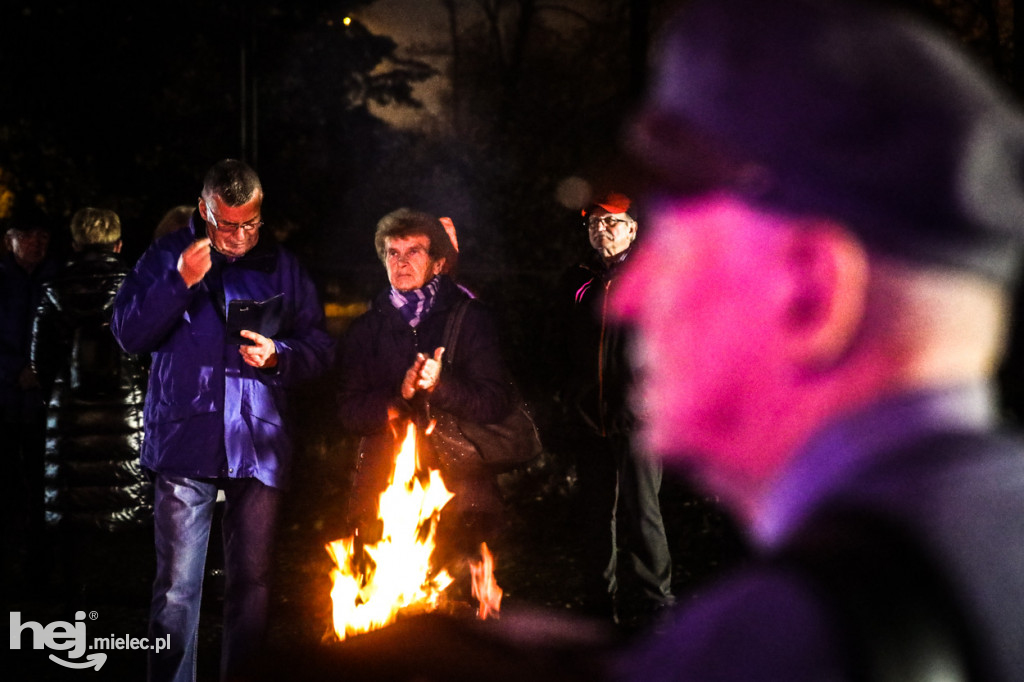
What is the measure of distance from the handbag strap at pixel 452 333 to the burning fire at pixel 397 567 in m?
0.64

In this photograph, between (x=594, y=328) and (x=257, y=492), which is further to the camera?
(x=594, y=328)

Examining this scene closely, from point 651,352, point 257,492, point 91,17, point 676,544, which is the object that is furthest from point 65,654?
point 91,17

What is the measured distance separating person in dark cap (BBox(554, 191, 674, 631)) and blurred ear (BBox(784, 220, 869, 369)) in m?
5.15

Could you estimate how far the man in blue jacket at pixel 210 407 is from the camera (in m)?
4.72

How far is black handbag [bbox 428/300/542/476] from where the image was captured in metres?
5.18

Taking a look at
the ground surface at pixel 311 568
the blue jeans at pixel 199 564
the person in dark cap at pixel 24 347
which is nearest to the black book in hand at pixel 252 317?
the blue jeans at pixel 199 564

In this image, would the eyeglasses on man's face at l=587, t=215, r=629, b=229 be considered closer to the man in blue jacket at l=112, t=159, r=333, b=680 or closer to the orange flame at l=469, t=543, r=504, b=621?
the man in blue jacket at l=112, t=159, r=333, b=680

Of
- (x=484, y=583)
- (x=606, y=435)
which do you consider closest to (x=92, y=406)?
(x=606, y=435)

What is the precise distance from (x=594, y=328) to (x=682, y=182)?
17.5 feet

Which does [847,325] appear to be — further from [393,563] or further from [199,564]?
[199,564]

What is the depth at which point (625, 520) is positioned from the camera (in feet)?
21.6

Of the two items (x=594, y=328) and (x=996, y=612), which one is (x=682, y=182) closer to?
(x=996, y=612)

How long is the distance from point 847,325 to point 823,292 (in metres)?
0.03

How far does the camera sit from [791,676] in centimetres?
74
